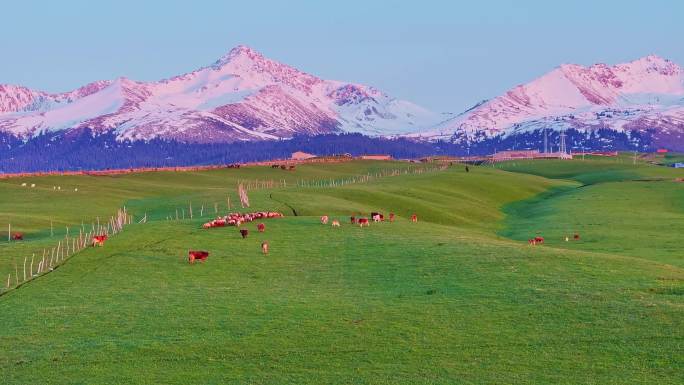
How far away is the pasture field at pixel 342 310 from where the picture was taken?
102ft

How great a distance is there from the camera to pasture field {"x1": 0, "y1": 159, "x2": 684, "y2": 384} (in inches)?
1223

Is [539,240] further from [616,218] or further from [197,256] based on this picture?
[197,256]

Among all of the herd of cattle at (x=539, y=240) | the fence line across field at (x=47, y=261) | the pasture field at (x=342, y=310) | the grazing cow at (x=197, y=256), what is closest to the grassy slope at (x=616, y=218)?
the herd of cattle at (x=539, y=240)

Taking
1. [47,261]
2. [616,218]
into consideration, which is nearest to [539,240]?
[616,218]

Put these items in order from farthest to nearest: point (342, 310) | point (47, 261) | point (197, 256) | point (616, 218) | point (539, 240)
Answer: point (616, 218) < point (539, 240) < point (47, 261) < point (197, 256) < point (342, 310)

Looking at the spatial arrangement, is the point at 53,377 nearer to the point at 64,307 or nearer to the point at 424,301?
the point at 64,307

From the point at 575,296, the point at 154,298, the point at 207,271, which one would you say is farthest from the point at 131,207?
the point at 575,296

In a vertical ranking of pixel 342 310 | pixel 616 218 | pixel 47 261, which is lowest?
pixel 616 218

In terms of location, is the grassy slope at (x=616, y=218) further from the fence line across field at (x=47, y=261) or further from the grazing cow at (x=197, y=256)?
the fence line across field at (x=47, y=261)

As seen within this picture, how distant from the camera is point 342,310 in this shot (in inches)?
1513

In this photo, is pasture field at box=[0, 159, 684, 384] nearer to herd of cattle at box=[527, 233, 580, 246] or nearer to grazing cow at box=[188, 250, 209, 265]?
grazing cow at box=[188, 250, 209, 265]

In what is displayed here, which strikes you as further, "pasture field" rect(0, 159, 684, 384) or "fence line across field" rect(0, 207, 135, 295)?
"fence line across field" rect(0, 207, 135, 295)

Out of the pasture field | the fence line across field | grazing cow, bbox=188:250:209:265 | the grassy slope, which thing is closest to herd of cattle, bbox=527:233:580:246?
the grassy slope

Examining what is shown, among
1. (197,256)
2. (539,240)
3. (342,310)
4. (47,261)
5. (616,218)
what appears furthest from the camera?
(616,218)
